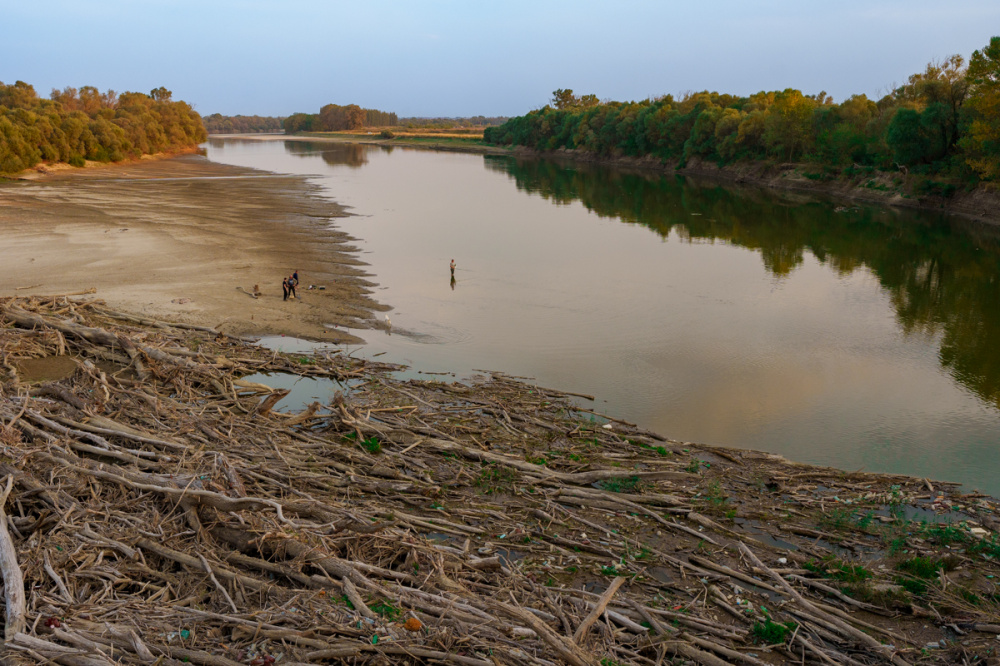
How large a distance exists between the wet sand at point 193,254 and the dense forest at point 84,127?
11.4 metres

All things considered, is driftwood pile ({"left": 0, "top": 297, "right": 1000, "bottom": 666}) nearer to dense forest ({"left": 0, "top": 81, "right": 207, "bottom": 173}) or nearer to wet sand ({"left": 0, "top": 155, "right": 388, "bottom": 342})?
wet sand ({"left": 0, "top": 155, "right": 388, "bottom": 342})

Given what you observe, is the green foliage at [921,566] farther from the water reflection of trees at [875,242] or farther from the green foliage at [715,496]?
the water reflection of trees at [875,242]

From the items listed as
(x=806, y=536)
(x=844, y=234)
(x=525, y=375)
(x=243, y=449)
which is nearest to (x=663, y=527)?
(x=806, y=536)

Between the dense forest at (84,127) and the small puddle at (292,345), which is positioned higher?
the dense forest at (84,127)

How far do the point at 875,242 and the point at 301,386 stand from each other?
3483 cm

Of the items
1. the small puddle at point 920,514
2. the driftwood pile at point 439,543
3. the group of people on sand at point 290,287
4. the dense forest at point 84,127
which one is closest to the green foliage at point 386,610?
the driftwood pile at point 439,543

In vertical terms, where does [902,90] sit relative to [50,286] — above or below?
above

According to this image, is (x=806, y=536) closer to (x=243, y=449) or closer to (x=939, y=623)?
(x=939, y=623)

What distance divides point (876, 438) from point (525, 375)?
7.90 meters

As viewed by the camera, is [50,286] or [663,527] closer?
[663,527]

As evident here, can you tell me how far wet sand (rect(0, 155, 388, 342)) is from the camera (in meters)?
21.6

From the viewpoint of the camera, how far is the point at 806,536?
33.5 ft

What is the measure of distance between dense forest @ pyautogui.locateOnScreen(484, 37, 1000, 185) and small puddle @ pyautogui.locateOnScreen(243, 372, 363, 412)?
43.1 meters

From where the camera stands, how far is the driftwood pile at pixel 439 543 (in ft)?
22.9
